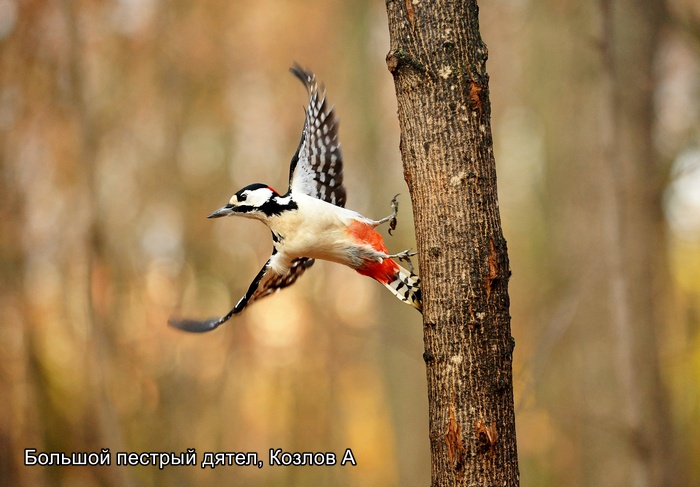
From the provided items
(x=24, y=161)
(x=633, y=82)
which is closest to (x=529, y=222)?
(x=633, y=82)

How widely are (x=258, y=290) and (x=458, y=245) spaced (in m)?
1.43

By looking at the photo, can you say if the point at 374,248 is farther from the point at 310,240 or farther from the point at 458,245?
the point at 458,245

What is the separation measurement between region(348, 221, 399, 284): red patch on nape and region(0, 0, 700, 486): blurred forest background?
0.88 metres

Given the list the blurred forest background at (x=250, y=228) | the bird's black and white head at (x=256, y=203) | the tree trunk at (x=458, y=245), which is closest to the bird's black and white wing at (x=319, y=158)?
the bird's black and white head at (x=256, y=203)

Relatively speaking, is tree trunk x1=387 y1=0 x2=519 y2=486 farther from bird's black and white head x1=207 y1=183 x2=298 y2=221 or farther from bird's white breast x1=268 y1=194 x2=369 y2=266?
bird's black and white head x1=207 y1=183 x2=298 y2=221

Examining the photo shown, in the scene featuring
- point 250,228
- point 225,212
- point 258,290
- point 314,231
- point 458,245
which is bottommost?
point 458,245

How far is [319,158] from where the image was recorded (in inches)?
144

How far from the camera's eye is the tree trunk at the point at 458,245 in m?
2.18

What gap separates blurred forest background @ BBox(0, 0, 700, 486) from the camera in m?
5.81

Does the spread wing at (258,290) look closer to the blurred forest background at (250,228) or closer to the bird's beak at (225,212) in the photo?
the bird's beak at (225,212)

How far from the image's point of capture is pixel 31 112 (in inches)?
271

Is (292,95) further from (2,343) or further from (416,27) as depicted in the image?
(416,27)

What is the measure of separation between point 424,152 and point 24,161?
596cm

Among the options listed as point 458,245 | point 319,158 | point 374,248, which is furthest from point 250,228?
point 458,245
